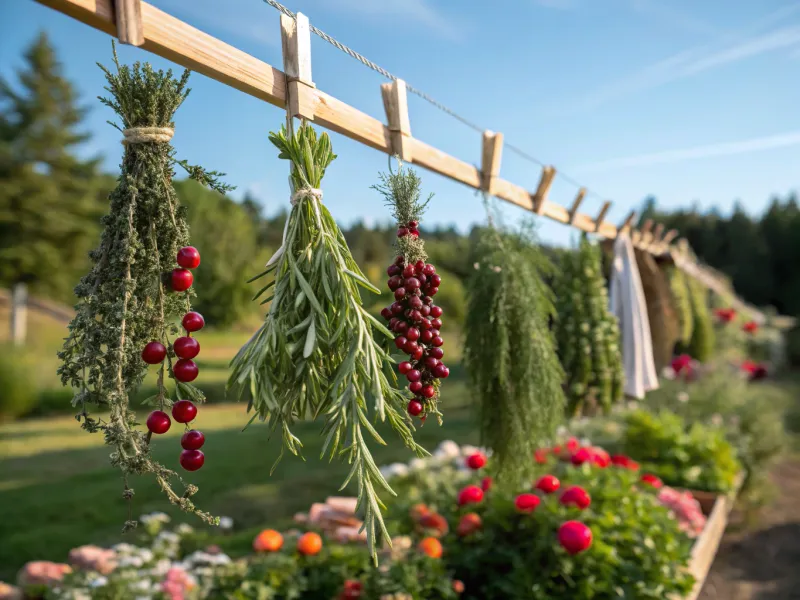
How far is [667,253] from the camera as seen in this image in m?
6.60

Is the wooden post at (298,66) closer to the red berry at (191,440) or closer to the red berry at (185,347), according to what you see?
the red berry at (185,347)

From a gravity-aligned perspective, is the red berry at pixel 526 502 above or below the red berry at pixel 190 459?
below

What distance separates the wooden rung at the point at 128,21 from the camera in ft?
4.80

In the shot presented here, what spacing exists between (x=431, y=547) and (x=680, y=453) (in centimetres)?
320

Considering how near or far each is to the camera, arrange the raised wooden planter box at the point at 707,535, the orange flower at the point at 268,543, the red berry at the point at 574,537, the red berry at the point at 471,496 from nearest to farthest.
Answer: the red berry at the point at 574,537 < the orange flower at the point at 268,543 < the red berry at the point at 471,496 < the raised wooden planter box at the point at 707,535

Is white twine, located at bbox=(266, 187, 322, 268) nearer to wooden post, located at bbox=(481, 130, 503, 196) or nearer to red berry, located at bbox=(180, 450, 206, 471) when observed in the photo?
red berry, located at bbox=(180, 450, 206, 471)

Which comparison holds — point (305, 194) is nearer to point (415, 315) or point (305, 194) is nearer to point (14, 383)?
point (415, 315)

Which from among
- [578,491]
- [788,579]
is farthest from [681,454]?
[578,491]

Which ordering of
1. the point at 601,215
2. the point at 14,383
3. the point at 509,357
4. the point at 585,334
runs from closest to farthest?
the point at 509,357 < the point at 585,334 < the point at 601,215 < the point at 14,383

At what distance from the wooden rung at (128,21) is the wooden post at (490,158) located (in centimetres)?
187

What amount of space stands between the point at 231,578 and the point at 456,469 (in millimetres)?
2518

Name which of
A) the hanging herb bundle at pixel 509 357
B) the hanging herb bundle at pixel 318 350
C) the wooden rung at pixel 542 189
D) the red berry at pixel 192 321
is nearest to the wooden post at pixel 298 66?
the hanging herb bundle at pixel 318 350

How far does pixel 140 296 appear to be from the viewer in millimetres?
1477

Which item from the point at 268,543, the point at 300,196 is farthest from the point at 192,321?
the point at 268,543
